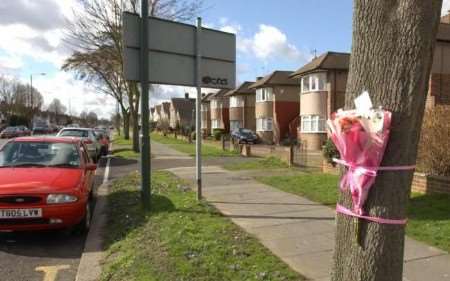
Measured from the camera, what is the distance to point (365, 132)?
2617 mm

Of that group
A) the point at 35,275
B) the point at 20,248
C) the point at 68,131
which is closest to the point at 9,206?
the point at 20,248

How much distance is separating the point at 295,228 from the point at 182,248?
1970mm

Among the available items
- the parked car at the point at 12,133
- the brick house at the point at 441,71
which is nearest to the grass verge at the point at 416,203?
the brick house at the point at 441,71

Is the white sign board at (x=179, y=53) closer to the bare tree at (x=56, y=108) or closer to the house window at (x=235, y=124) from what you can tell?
the house window at (x=235, y=124)

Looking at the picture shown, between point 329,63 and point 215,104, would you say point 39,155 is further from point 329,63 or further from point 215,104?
point 215,104

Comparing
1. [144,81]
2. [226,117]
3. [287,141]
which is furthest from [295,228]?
[226,117]

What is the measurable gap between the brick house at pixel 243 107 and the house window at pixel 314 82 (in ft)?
68.2

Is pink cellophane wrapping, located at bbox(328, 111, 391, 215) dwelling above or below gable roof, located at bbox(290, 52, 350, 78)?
below

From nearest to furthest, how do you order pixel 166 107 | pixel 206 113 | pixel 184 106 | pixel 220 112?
pixel 220 112 < pixel 206 113 < pixel 184 106 < pixel 166 107

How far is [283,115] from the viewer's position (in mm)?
47969

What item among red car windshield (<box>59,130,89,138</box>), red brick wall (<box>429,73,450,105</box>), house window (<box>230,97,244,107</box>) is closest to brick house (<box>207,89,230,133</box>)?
house window (<box>230,97,244,107</box>)

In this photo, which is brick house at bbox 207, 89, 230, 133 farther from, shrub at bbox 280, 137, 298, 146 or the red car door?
the red car door

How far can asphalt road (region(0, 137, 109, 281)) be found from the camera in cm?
596

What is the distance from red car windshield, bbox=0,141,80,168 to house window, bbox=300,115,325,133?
27.7 meters
